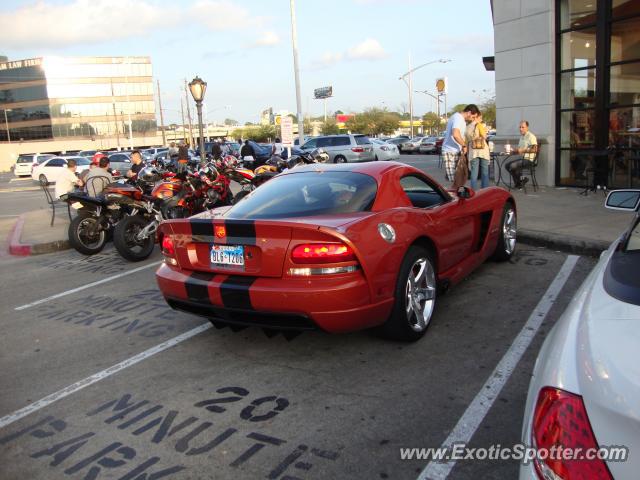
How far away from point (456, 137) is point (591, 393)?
30.8 ft

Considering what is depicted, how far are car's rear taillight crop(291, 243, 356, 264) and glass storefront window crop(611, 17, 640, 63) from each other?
377 inches

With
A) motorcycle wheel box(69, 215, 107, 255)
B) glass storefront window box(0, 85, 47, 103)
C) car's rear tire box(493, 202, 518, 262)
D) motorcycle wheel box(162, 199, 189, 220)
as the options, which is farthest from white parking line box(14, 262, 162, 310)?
glass storefront window box(0, 85, 47, 103)

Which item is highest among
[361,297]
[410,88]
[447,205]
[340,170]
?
[410,88]

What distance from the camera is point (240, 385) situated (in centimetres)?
371

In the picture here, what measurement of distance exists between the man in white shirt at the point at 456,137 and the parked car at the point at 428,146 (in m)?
27.9

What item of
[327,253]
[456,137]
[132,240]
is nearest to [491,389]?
[327,253]

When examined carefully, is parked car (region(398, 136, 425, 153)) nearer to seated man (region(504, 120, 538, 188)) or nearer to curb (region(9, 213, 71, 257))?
seated man (region(504, 120, 538, 188))

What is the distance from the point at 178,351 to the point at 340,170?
2.06 meters

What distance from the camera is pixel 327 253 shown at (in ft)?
12.0

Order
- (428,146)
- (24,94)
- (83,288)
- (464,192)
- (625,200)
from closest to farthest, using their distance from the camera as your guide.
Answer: (625,200), (464,192), (83,288), (428,146), (24,94)

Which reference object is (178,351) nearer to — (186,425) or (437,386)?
(186,425)

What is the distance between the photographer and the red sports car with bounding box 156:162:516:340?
12.0 feet

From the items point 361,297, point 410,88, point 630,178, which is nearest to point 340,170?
point 361,297

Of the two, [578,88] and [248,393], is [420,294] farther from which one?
[578,88]
